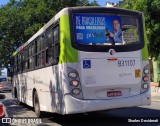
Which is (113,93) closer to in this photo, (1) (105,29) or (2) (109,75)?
(2) (109,75)

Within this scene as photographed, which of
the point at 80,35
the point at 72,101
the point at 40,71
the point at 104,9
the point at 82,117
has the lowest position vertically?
the point at 82,117

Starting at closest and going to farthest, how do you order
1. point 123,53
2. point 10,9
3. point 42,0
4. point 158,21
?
1. point 123,53
2. point 158,21
3. point 42,0
4. point 10,9

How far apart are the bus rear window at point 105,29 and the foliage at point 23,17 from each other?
93.7 feet

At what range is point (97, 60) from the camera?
30.6 feet

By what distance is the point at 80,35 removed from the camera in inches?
367

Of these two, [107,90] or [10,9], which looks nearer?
[107,90]

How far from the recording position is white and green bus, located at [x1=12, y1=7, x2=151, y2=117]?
9094mm

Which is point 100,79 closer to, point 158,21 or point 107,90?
point 107,90

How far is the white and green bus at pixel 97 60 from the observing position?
909 centimetres

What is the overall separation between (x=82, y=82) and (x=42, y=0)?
31.8m

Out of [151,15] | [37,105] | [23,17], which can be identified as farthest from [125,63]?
[23,17]

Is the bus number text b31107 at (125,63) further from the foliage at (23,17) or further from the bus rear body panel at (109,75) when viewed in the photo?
the foliage at (23,17)

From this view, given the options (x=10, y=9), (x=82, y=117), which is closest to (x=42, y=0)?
(x=10, y=9)

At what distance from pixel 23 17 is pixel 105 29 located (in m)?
34.1
